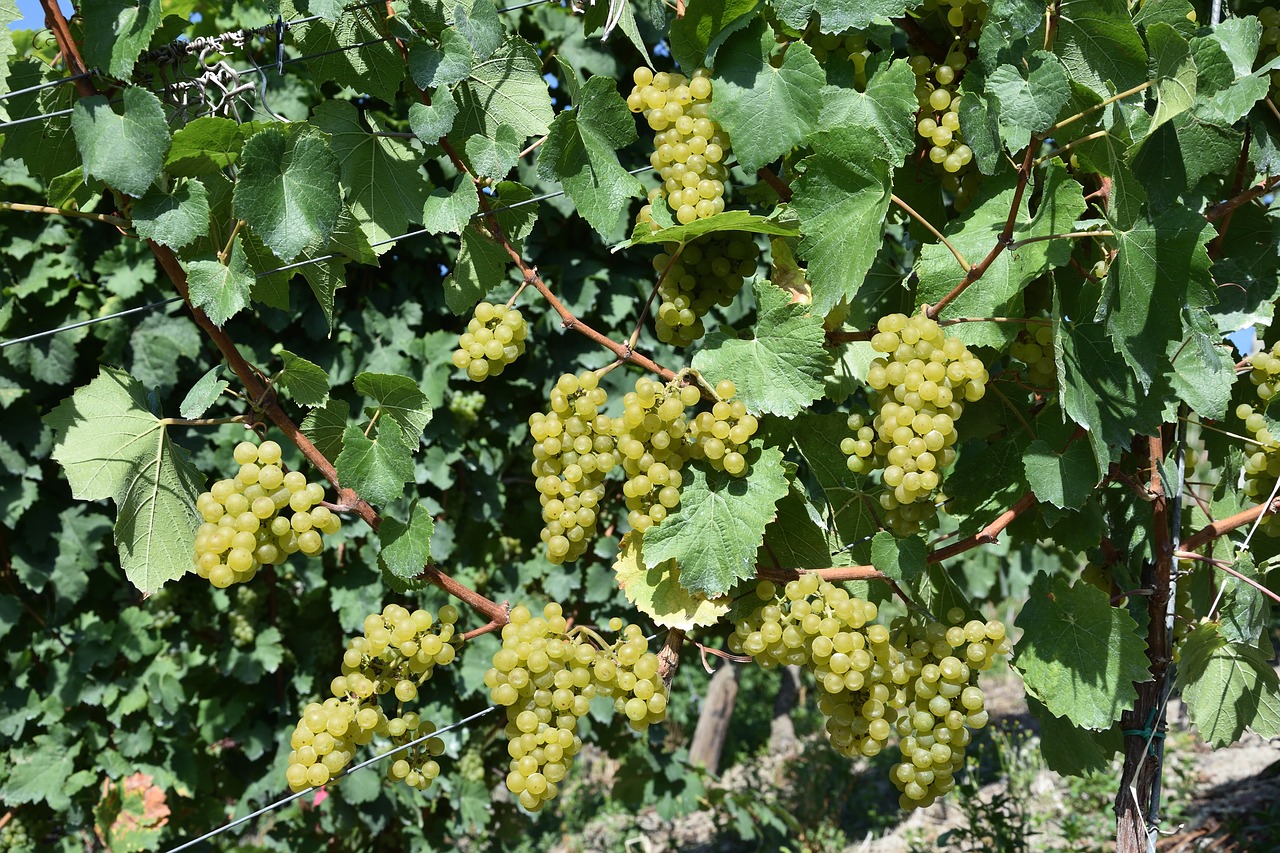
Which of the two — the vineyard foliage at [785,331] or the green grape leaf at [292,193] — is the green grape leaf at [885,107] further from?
the green grape leaf at [292,193]

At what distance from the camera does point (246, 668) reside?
8.94 ft

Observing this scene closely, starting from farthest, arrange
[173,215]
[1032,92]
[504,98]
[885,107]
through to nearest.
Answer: [504,98], [885,107], [173,215], [1032,92]

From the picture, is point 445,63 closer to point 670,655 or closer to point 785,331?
point 785,331

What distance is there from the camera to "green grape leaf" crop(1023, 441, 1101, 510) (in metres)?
1.16

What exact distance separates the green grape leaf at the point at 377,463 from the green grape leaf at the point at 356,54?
18.0 inches

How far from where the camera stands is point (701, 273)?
127cm

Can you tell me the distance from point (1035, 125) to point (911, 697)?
26.9 inches

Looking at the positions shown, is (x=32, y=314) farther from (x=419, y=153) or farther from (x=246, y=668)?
(x=419, y=153)

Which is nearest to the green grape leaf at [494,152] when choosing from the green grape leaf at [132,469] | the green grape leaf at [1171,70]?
the green grape leaf at [132,469]

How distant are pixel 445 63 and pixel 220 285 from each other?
39cm

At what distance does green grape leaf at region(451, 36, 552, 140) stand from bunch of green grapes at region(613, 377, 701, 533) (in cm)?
43

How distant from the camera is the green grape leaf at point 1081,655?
1.19 meters

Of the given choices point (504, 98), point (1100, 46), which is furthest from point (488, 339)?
point (1100, 46)

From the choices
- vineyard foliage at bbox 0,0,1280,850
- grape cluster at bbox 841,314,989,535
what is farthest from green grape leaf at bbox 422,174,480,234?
grape cluster at bbox 841,314,989,535
